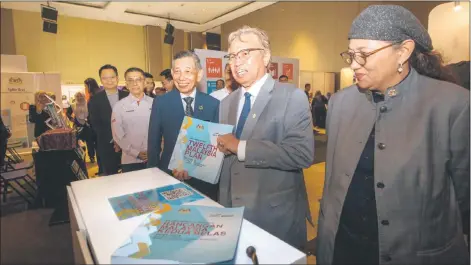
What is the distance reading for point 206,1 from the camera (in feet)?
26.4

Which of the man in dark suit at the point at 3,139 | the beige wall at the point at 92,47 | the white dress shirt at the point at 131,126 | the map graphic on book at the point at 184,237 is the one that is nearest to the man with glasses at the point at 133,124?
the white dress shirt at the point at 131,126

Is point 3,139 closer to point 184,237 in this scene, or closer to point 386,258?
point 184,237

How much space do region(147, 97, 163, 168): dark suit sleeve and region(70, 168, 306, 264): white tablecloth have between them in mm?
484

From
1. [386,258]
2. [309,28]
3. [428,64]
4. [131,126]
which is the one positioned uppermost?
[309,28]

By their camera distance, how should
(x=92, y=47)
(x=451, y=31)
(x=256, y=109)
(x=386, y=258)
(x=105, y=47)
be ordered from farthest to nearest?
1. (x=105, y=47)
2. (x=92, y=47)
3. (x=451, y=31)
4. (x=256, y=109)
5. (x=386, y=258)

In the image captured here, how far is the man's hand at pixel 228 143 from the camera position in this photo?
1.28 metres

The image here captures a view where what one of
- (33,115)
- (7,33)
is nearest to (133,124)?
(33,115)

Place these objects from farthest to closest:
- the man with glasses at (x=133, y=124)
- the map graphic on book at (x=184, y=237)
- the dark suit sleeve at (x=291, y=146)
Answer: the man with glasses at (x=133, y=124)
the dark suit sleeve at (x=291, y=146)
the map graphic on book at (x=184, y=237)

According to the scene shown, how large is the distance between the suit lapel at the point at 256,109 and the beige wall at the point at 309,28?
29.4 feet

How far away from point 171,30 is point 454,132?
958cm

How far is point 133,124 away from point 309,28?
9.09 m

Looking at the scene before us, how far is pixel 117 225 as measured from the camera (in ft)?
3.03

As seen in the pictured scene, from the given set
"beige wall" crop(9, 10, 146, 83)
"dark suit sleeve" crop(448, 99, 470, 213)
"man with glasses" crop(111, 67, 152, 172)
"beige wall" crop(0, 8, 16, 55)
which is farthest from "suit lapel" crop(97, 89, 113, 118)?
"beige wall" crop(9, 10, 146, 83)

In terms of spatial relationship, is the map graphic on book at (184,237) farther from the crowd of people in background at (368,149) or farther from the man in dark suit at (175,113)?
the man in dark suit at (175,113)
